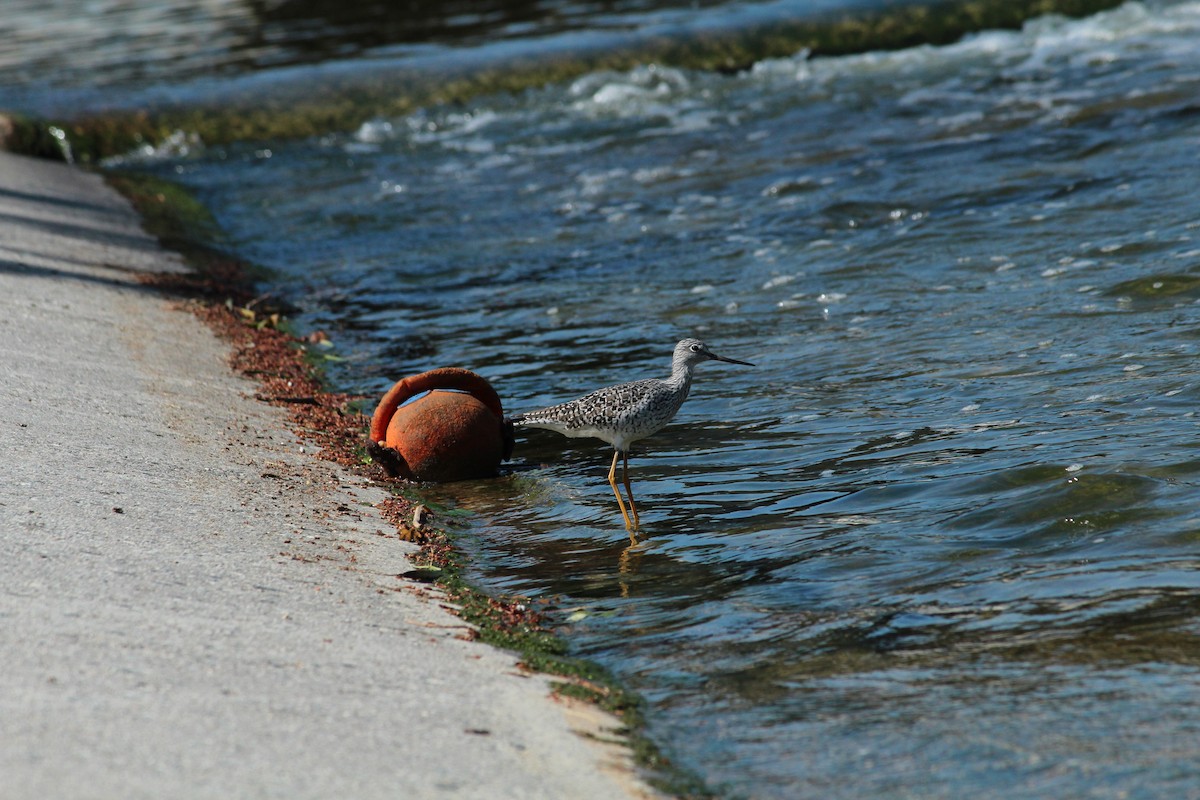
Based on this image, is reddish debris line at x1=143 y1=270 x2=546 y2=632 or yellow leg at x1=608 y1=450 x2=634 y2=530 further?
yellow leg at x1=608 y1=450 x2=634 y2=530

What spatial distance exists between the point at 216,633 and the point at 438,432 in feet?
11.9

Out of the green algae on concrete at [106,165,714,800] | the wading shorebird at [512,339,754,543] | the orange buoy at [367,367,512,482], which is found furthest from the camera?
the orange buoy at [367,367,512,482]

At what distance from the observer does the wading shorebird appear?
8320 millimetres

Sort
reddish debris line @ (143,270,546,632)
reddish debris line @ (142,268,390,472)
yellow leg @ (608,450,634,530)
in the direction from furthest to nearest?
reddish debris line @ (142,268,390,472) < yellow leg @ (608,450,634,530) < reddish debris line @ (143,270,546,632)

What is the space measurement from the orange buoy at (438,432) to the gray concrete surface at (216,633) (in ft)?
1.48

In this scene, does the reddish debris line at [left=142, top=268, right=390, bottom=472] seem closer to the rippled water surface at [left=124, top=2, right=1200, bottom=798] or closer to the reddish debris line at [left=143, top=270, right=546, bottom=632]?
the reddish debris line at [left=143, top=270, right=546, bottom=632]

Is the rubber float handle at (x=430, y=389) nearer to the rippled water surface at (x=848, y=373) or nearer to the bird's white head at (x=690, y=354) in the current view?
the rippled water surface at (x=848, y=373)

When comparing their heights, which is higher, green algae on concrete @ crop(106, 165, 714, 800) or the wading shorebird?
the wading shorebird

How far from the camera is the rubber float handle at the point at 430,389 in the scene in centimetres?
928

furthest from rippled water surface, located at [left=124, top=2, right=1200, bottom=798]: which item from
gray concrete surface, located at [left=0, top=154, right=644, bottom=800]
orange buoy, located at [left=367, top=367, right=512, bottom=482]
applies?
gray concrete surface, located at [left=0, top=154, right=644, bottom=800]

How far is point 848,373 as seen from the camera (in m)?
10.5

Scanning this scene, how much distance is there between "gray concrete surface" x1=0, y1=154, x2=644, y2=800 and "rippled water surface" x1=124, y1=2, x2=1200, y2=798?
2.63 ft

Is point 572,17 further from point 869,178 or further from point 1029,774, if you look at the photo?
point 1029,774

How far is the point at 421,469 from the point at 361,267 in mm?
7715
